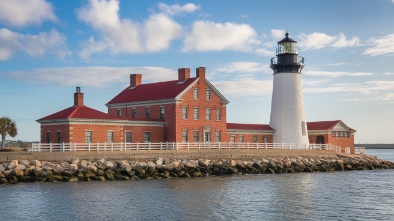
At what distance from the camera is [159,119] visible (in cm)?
4853

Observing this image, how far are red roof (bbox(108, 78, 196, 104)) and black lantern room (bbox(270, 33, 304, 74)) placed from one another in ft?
30.7

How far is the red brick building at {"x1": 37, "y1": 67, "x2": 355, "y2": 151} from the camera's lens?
139 ft

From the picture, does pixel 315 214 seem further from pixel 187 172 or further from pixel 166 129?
pixel 166 129

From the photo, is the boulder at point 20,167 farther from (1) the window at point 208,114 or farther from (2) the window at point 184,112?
(1) the window at point 208,114

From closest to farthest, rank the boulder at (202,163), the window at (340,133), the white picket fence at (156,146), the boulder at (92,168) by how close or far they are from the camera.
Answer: the boulder at (92,168), the white picket fence at (156,146), the boulder at (202,163), the window at (340,133)

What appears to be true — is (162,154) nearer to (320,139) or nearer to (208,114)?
(208,114)

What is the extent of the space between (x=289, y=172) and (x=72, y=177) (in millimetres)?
18350

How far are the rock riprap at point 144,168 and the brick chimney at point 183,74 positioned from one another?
32.2 feet

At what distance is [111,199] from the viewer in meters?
26.8

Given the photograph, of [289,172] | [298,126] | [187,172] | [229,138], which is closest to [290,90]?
[298,126]

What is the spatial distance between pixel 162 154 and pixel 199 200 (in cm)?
1487

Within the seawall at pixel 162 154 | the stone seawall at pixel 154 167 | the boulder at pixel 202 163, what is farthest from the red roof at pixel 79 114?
the boulder at pixel 202 163

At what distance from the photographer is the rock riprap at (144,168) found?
111 ft

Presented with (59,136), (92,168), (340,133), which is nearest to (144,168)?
(92,168)
